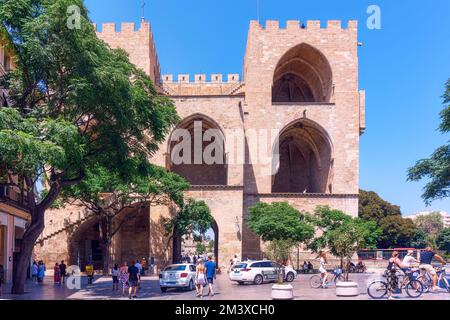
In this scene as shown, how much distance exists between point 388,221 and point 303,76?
20488 mm

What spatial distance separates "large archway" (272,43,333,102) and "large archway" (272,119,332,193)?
303 centimetres

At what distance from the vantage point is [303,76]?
146 feet

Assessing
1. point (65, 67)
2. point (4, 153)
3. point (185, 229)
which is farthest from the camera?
→ point (185, 229)

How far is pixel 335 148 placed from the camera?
124 feet

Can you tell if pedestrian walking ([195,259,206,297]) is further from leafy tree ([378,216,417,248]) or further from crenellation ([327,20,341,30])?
leafy tree ([378,216,417,248])

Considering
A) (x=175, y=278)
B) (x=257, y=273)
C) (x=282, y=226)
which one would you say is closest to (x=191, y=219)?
(x=282, y=226)

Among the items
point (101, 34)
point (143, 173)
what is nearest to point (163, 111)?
point (143, 173)

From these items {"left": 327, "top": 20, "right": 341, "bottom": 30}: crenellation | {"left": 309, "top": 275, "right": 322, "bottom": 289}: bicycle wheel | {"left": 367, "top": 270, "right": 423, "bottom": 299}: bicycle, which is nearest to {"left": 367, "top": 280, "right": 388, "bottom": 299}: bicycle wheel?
{"left": 367, "top": 270, "right": 423, "bottom": 299}: bicycle

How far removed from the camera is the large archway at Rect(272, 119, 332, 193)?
39.1 m

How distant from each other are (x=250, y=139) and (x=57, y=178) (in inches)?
835

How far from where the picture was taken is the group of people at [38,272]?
25.4 m

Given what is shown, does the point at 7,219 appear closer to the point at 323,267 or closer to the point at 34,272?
the point at 34,272
